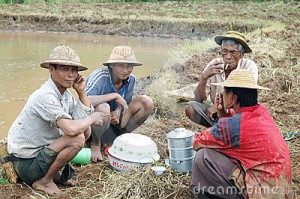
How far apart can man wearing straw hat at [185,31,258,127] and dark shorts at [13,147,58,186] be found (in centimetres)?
160

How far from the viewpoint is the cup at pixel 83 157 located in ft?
13.4

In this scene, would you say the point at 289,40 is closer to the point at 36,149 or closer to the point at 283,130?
the point at 283,130

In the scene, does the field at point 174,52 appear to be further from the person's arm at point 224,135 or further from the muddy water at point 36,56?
the muddy water at point 36,56

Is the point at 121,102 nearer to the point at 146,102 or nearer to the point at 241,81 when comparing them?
the point at 146,102

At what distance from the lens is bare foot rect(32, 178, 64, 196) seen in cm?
343

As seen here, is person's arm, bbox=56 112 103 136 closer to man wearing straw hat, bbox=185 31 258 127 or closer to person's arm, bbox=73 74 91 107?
person's arm, bbox=73 74 91 107

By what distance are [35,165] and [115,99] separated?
1.11m

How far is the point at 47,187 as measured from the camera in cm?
346

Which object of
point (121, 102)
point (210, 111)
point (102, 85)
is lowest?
point (210, 111)

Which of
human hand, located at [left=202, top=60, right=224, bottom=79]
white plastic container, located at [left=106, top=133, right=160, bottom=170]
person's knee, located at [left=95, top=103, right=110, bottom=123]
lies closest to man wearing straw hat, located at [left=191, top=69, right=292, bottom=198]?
white plastic container, located at [left=106, top=133, right=160, bottom=170]

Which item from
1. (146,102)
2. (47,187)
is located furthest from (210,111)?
(47,187)

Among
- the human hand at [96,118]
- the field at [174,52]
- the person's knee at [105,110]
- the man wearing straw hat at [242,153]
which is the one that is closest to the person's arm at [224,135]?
the man wearing straw hat at [242,153]

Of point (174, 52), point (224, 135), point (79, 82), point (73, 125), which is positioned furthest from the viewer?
point (174, 52)

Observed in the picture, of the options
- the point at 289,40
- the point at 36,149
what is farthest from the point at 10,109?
the point at 289,40
